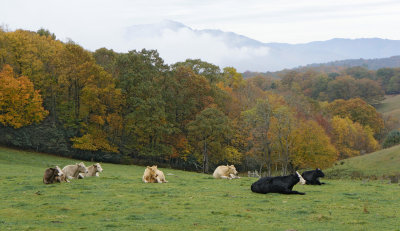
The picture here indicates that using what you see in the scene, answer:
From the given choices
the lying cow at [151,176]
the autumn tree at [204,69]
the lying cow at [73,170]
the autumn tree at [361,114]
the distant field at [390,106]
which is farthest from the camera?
the distant field at [390,106]

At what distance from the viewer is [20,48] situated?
56406mm

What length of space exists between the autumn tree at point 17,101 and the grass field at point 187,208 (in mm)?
34728

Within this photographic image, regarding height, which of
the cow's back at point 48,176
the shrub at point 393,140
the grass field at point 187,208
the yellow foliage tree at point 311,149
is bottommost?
the grass field at point 187,208

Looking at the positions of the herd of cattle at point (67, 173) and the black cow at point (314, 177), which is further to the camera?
the black cow at point (314, 177)

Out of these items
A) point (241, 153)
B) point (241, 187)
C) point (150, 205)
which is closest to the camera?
point (150, 205)

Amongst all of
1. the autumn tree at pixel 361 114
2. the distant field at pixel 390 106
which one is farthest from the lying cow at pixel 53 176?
the distant field at pixel 390 106

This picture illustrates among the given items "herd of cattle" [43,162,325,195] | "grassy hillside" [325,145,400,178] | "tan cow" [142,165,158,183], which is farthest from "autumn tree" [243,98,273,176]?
"tan cow" [142,165,158,183]

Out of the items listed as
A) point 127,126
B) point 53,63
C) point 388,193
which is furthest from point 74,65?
point 388,193

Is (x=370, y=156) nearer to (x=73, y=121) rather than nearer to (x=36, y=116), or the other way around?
(x=73, y=121)

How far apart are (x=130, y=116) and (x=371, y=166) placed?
3293cm

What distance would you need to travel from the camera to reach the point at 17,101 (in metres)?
50.7

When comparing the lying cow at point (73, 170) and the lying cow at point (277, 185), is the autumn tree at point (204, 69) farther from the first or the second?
the lying cow at point (277, 185)

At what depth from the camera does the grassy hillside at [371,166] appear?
45344mm

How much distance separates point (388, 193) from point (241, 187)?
678cm
